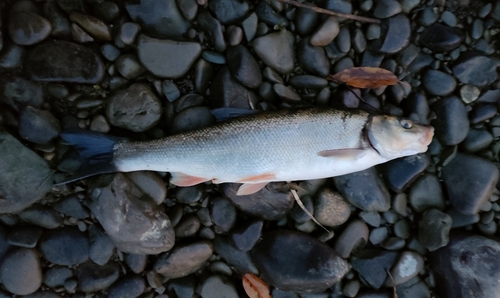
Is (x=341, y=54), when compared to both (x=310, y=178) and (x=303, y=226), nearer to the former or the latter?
(x=310, y=178)

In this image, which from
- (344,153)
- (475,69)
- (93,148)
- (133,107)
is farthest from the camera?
(475,69)

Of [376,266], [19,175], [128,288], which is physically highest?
[19,175]

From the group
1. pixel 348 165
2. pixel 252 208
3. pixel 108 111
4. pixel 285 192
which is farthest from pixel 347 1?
pixel 108 111

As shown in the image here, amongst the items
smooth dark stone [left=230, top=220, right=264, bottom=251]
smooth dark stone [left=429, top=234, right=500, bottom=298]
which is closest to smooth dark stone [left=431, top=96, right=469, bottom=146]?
smooth dark stone [left=429, top=234, right=500, bottom=298]

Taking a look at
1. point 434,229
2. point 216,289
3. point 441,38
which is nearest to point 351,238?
point 434,229

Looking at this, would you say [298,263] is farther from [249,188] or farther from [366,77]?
[366,77]
